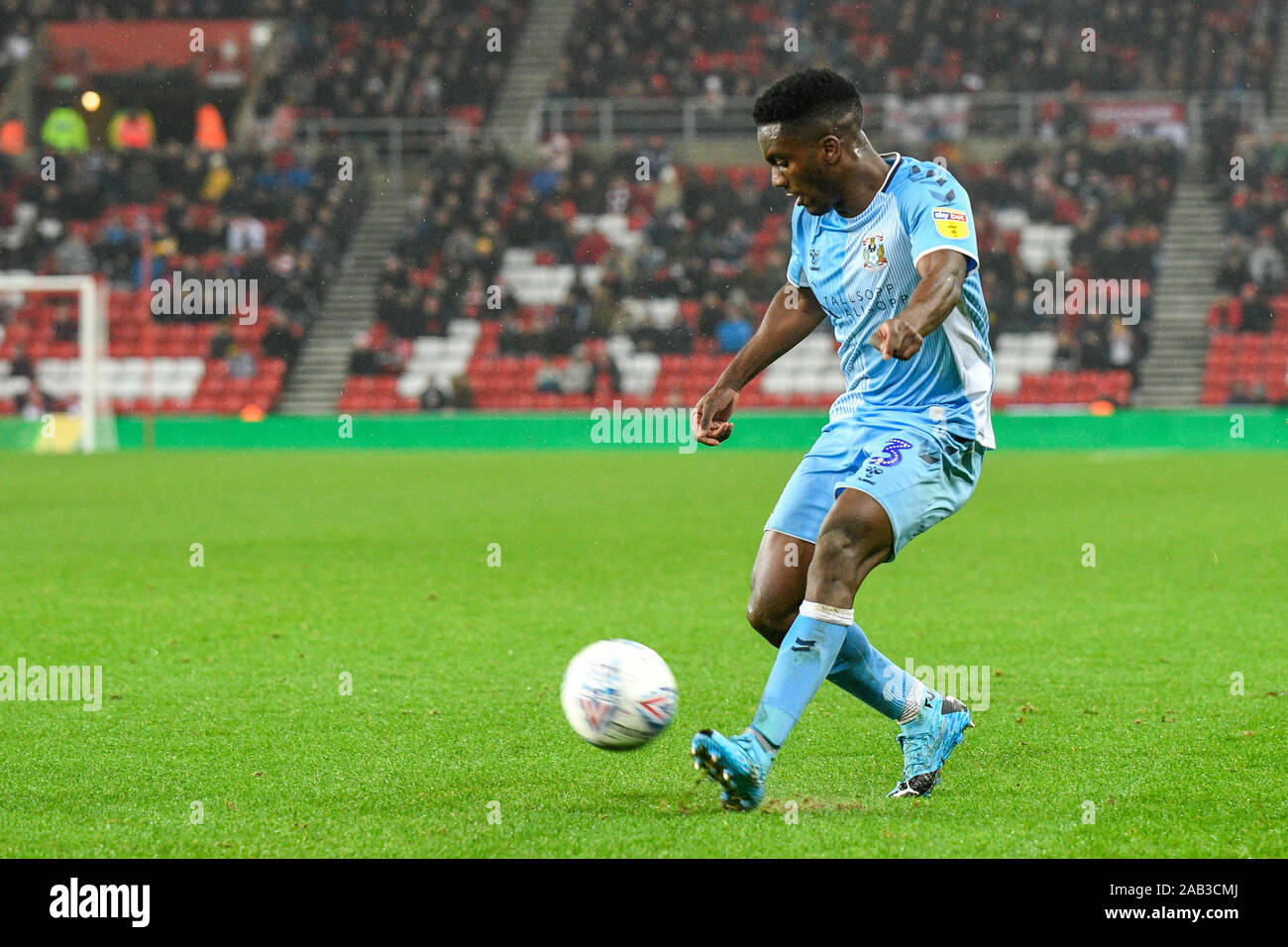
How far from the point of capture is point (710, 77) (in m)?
33.4

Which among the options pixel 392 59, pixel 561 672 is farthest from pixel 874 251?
Result: pixel 392 59

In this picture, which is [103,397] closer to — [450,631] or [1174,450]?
[1174,450]

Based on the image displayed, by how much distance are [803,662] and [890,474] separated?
594 mm

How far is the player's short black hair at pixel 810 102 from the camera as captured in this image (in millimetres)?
4738

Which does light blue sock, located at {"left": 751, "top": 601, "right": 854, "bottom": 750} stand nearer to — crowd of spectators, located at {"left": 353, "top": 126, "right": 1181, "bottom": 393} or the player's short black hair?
the player's short black hair

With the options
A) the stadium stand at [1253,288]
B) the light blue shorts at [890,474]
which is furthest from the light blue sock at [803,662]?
the stadium stand at [1253,288]

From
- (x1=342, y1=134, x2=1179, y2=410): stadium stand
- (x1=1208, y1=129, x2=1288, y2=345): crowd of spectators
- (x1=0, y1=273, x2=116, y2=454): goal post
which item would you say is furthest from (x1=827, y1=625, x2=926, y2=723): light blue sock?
(x1=1208, y1=129, x2=1288, y2=345): crowd of spectators

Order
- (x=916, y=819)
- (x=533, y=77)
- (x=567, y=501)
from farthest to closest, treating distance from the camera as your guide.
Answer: (x=533, y=77), (x=567, y=501), (x=916, y=819)

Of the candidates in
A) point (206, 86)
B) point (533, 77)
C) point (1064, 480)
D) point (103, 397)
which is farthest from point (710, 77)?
point (1064, 480)

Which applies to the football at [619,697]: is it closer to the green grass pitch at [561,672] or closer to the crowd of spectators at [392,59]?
the green grass pitch at [561,672]

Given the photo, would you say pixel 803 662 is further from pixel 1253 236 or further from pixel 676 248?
pixel 1253 236

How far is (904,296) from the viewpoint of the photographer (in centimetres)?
492
